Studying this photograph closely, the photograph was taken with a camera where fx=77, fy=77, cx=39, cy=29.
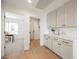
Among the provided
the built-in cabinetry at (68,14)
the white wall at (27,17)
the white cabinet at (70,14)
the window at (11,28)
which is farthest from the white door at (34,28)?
the white cabinet at (70,14)

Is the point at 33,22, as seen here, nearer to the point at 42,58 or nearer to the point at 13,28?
the point at 13,28

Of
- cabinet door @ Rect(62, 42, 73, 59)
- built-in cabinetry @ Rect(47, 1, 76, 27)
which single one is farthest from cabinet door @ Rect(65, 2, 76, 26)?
cabinet door @ Rect(62, 42, 73, 59)

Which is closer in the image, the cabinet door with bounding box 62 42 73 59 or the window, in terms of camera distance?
the cabinet door with bounding box 62 42 73 59

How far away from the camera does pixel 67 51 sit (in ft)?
9.29

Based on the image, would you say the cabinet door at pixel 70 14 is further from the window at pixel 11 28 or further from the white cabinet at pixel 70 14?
the window at pixel 11 28

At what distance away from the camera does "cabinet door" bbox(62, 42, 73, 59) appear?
267cm

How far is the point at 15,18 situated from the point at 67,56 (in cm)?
804

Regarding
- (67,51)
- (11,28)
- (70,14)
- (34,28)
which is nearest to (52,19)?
(70,14)

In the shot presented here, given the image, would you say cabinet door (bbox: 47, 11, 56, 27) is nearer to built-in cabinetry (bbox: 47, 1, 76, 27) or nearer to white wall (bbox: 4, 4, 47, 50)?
built-in cabinetry (bbox: 47, 1, 76, 27)

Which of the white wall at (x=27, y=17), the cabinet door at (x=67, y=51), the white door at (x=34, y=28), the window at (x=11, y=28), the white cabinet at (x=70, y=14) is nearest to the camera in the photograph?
the cabinet door at (x=67, y=51)

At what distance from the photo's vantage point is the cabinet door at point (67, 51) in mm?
2668

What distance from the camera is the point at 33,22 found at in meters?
9.06

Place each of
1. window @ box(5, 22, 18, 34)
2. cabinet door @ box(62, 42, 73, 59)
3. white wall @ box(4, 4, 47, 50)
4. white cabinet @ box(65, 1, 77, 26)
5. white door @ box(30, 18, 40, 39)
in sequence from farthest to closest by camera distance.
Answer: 1. window @ box(5, 22, 18, 34)
2. white door @ box(30, 18, 40, 39)
3. white wall @ box(4, 4, 47, 50)
4. white cabinet @ box(65, 1, 77, 26)
5. cabinet door @ box(62, 42, 73, 59)

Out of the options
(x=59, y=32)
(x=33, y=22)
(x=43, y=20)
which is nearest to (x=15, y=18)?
(x=33, y=22)
